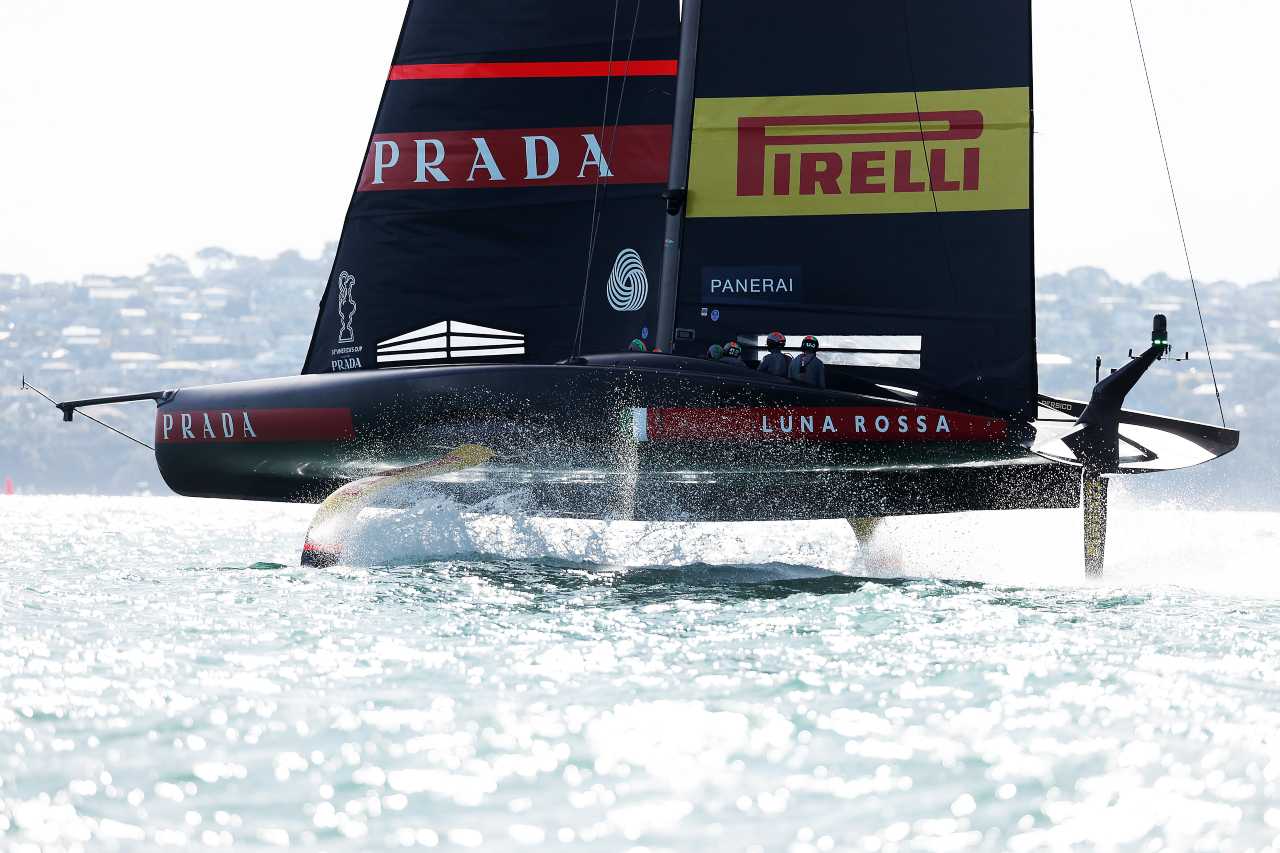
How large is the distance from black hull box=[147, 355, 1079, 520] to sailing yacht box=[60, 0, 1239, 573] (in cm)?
1

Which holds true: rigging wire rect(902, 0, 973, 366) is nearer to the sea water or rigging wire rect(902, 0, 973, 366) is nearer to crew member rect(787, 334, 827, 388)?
crew member rect(787, 334, 827, 388)

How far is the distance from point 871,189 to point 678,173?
3.37 ft

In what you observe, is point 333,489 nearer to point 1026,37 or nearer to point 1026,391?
point 1026,391

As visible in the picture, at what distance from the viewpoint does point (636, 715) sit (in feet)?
13.4

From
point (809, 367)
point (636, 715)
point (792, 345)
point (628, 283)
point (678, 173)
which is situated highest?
point (678, 173)

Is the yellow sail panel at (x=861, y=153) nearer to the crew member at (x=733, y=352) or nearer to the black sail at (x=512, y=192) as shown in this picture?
the crew member at (x=733, y=352)

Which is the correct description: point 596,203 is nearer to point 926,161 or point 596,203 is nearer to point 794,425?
point 926,161

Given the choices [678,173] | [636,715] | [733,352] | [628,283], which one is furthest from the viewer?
[628,283]

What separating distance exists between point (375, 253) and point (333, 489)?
175cm

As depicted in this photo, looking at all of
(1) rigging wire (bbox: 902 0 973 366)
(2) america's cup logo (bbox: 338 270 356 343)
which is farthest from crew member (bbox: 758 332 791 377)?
(2) america's cup logo (bbox: 338 270 356 343)

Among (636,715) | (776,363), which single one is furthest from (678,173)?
(636,715)

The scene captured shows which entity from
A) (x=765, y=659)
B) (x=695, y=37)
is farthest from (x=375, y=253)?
(x=765, y=659)

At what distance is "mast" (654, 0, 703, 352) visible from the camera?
25.5 feet

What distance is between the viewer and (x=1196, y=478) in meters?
145
